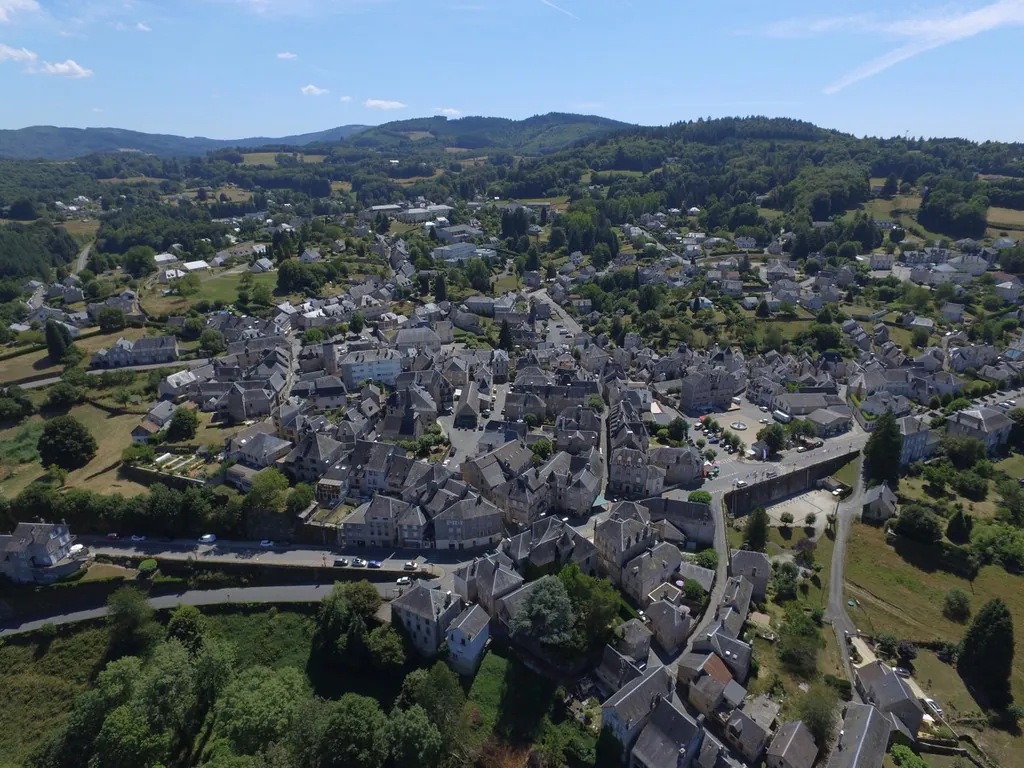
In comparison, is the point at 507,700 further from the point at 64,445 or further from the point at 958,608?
the point at 64,445

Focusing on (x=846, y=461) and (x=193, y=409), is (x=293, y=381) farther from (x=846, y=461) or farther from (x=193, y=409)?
(x=846, y=461)

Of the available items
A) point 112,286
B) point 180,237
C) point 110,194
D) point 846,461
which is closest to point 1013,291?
point 846,461

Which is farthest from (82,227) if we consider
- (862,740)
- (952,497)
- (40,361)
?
(952,497)

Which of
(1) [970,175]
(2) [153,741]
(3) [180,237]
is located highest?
(1) [970,175]

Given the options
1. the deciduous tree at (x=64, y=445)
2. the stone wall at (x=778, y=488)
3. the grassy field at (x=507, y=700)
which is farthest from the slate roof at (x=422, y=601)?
the deciduous tree at (x=64, y=445)

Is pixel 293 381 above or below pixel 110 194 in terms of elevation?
below

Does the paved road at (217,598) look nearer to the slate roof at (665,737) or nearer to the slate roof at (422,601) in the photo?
the slate roof at (422,601)

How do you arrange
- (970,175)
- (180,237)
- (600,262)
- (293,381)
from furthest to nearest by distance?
(970,175) → (180,237) → (600,262) → (293,381)

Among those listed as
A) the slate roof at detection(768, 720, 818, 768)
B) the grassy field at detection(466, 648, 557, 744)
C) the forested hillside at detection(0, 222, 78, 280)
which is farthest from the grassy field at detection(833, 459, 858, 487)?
the forested hillside at detection(0, 222, 78, 280)
